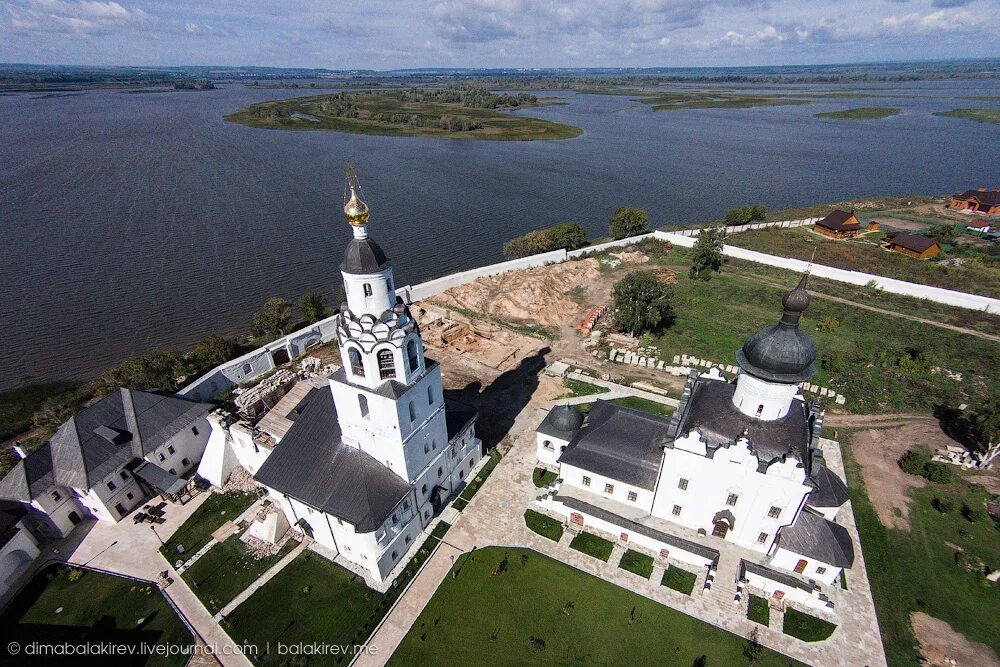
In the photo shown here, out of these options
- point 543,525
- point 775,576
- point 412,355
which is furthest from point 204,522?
point 775,576

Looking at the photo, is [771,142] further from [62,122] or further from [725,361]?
[62,122]

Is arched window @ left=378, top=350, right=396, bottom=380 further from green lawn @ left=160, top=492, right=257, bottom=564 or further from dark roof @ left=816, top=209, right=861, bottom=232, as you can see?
dark roof @ left=816, top=209, right=861, bottom=232

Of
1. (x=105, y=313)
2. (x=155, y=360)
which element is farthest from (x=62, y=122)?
(x=155, y=360)

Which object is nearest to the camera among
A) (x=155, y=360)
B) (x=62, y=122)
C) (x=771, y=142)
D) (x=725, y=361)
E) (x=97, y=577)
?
(x=97, y=577)

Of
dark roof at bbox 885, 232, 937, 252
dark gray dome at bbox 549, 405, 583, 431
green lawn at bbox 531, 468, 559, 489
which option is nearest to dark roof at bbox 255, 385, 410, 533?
green lawn at bbox 531, 468, 559, 489

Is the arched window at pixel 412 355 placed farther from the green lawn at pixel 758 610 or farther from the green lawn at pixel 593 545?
the green lawn at pixel 758 610
